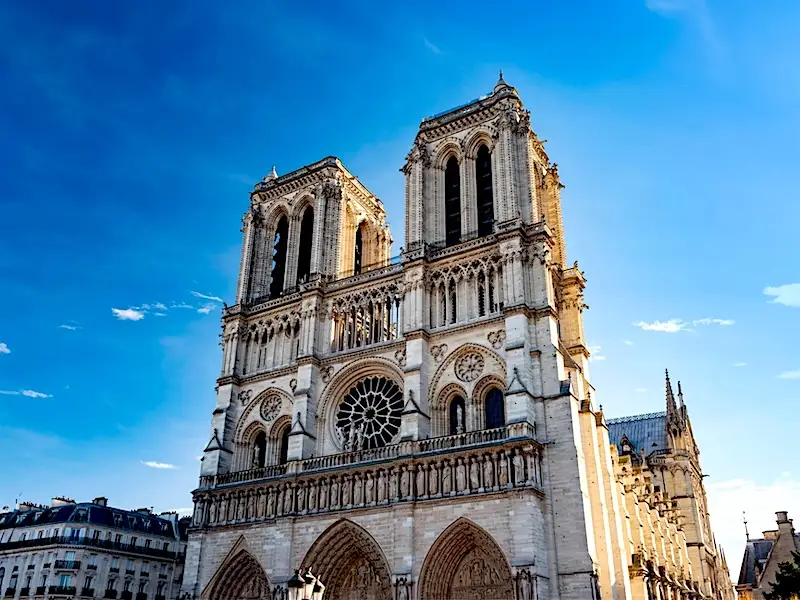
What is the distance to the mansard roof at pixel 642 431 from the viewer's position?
48594 mm

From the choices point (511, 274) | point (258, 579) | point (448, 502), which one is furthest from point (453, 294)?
point (258, 579)

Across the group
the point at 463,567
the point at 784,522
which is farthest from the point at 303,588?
the point at 784,522

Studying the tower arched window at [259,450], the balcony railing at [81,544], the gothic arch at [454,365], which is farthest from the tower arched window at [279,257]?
the balcony railing at [81,544]

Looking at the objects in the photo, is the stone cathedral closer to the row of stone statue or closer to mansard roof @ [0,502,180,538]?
the row of stone statue

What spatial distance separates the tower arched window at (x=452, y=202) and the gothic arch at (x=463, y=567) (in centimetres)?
1226

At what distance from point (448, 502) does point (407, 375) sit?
17.1 feet

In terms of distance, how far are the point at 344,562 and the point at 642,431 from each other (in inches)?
1165

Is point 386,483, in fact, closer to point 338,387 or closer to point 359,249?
point 338,387

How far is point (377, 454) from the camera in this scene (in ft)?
89.4

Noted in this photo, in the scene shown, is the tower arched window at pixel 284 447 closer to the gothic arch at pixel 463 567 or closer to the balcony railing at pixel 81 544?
the gothic arch at pixel 463 567

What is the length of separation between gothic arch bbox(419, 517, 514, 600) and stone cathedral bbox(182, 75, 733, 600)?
0.06 m

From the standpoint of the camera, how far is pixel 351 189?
36.9m

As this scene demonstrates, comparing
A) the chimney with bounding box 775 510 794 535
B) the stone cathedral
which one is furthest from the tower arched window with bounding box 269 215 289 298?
the chimney with bounding box 775 510 794 535

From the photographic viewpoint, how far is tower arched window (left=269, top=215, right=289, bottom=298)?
36.4 m
